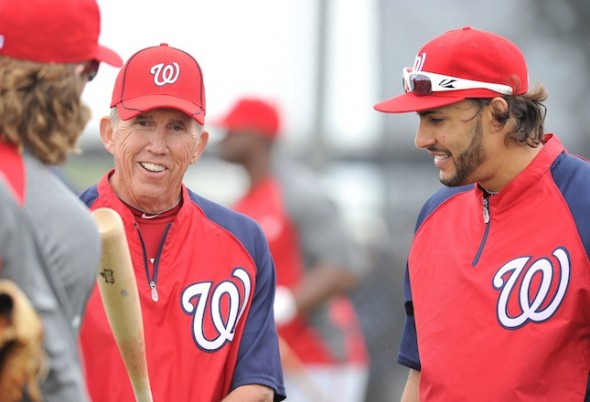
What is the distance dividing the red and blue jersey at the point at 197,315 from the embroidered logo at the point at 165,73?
42 cm

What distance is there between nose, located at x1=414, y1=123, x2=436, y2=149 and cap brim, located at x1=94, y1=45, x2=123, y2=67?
4.22ft

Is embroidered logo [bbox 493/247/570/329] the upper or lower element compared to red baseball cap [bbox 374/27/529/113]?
lower

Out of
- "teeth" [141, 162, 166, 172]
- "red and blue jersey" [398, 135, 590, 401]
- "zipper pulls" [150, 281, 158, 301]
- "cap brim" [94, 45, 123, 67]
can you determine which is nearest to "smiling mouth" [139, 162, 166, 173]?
"teeth" [141, 162, 166, 172]

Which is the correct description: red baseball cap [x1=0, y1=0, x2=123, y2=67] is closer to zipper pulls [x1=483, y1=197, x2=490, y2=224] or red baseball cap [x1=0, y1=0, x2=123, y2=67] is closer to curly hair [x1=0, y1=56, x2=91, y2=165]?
curly hair [x1=0, y1=56, x2=91, y2=165]

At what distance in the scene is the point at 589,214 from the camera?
14.2 ft

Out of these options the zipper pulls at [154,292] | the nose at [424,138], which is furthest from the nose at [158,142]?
the nose at [424,138]

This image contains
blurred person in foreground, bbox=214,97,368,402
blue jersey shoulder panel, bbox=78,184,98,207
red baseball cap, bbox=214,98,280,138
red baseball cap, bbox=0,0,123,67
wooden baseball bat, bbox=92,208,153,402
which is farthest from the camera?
red baseball cap, bbox=214,98,280,138

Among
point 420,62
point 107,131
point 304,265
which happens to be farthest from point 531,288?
point 304,265

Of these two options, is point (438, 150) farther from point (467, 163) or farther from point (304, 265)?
point (304, 265)

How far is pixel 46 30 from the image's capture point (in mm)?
3312

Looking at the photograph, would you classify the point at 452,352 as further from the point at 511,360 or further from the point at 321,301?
the point at 321,301

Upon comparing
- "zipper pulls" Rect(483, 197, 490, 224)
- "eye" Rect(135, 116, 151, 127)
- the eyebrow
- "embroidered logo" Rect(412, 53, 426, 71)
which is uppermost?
"embroidered logo" Rect(412, 53, 426, 71)

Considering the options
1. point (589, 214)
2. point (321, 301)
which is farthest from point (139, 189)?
point (321, 301)

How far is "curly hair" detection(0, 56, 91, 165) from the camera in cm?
324
